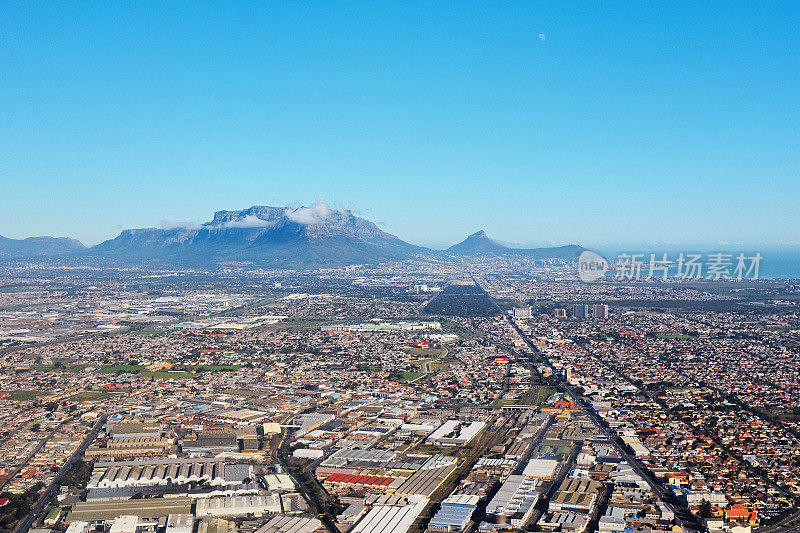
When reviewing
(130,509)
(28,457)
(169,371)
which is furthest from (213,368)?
(130,509)

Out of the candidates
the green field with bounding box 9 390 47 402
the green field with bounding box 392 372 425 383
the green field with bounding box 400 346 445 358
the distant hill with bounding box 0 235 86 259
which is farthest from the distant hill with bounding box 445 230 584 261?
the green field with bounding box 9 390 47 402

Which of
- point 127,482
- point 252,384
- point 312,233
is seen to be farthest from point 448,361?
point 312,233

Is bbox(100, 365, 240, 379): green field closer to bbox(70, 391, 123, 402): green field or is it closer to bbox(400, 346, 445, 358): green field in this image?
bbox(70, 391, 123, 402): green field

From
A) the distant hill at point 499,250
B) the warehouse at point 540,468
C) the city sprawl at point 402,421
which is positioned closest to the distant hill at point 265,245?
the distant hill at point 499,250

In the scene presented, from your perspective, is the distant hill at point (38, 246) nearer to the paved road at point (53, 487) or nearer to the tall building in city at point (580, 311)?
the tall building in city at point (580, 311)

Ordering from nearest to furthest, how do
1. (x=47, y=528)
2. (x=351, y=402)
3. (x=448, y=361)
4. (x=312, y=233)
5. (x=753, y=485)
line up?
(x=47, y=528) → (x=753, y=485) → (x=351, y=402) → (x=448, y=361) → (x=312, y=233)

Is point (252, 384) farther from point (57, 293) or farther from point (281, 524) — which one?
point (57, 293)
